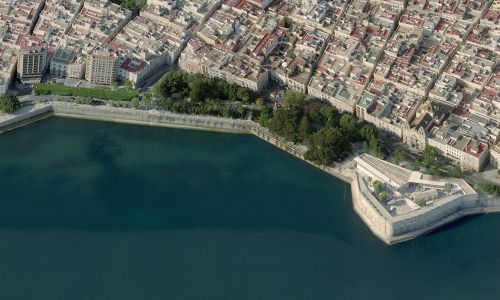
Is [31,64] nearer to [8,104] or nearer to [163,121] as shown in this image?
[8,104]

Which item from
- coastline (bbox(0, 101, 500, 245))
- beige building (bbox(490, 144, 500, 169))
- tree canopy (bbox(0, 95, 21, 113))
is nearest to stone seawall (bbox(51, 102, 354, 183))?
coastline (bbox(0, 101, 500, 245))

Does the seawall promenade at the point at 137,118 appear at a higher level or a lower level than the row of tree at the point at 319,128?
lower

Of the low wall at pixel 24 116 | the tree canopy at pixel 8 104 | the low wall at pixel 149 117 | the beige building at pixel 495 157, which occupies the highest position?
the beige building at pixel 495 157

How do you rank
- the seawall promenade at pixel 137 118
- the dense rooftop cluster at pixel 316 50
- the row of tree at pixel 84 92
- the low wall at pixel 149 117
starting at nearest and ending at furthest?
the dense rooftop cluster at pixel 316 50 → the seawall promenade at pixel 137 118 → the low wall at pixel 149 117 → the row of tree at pixel 84 92

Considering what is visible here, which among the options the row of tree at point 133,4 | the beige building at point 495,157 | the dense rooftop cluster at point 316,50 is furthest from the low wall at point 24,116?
the beige building at point 495,157

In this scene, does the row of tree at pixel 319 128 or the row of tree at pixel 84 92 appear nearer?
the row of tree at pixel 319 128

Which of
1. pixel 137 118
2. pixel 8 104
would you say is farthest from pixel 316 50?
pixel 8 104

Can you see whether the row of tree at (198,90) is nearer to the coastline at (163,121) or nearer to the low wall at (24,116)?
the coastline at (163,121)

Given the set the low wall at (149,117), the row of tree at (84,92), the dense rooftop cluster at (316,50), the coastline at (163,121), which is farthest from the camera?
the row of tree at (84,92)
